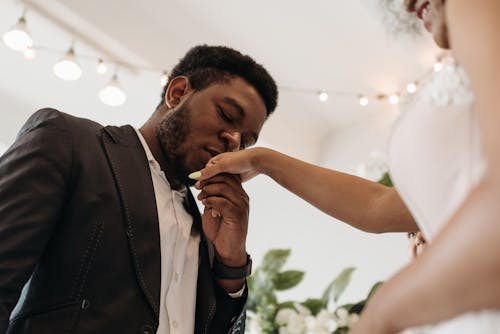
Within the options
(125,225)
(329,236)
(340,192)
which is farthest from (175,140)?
(329,236)

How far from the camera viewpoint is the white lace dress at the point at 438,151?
1.45 ft

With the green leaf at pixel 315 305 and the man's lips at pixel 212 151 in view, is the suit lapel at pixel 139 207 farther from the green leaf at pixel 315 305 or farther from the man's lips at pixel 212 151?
the green leaf at pixel 315 305

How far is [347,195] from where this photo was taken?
0.83 metres

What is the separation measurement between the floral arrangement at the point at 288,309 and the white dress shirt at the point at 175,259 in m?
0.67

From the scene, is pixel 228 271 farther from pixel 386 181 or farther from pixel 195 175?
pixel 386 181

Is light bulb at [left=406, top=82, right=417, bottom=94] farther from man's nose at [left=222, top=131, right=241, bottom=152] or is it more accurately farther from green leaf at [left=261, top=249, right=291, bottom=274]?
man's nose at [left=222, top=131, right=241, bottom=152]

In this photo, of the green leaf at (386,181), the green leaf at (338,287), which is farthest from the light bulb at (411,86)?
the green leaf at (338,287)

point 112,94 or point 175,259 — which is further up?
point 112,94

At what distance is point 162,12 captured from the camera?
8.44 ft

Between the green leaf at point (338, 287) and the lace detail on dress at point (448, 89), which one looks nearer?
the lace detail on dress at point (448, 89)

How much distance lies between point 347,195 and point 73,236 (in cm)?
41

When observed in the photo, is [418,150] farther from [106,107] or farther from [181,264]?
[106,107]

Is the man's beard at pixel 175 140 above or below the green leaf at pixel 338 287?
above

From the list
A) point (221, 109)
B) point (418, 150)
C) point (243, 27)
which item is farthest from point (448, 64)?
point (243, 27)
